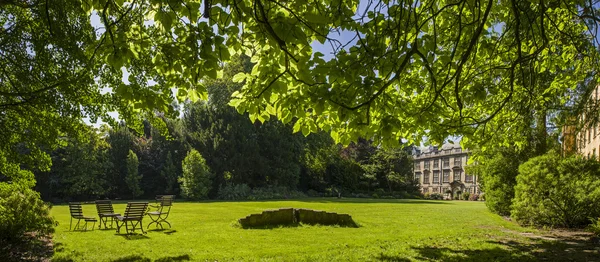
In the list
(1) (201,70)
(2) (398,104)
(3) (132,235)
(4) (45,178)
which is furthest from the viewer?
(4) (45,178)

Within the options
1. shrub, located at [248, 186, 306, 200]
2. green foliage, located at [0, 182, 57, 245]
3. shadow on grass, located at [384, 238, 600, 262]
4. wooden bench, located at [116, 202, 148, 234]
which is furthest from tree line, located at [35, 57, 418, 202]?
shadow on grass, located at [384, 238, 600, 262]

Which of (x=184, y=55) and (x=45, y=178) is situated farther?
(x=45, y=178)

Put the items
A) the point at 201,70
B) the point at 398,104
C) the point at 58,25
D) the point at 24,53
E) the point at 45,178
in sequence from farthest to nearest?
the point at 45,178, the point at 24,53, the point at 58,25, the point at 398,104, the point at 201,70

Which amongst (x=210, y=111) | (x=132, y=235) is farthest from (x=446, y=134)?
(x=210, y=111)

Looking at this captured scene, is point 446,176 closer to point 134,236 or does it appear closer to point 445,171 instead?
point 445,171

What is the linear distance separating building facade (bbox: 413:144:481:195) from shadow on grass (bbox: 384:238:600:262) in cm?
6460

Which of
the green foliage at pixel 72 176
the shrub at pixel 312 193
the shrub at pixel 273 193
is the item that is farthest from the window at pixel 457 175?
the green foliage at pixel 72 176

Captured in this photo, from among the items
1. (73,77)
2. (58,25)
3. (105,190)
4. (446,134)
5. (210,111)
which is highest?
(210,111)

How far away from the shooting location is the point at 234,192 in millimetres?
38312

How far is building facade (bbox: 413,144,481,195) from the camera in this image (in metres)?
75.2

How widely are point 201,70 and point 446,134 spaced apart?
396 centimetres

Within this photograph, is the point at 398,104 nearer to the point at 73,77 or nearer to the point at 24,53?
the point at 73,77

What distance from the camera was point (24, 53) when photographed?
24.9 feet

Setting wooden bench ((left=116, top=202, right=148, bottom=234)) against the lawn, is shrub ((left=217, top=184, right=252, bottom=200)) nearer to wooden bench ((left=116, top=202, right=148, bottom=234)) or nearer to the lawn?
the lawn
